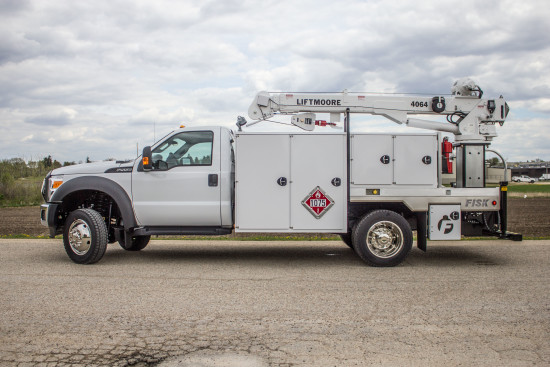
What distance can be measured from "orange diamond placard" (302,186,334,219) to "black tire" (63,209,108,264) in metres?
3.42

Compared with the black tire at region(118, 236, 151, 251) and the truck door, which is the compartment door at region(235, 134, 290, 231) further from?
the black tire at region(118, 236, 151, 251)

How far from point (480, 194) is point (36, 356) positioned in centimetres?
704

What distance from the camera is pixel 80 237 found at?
27.6 feet

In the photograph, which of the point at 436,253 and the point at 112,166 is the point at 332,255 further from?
the point at 112,166

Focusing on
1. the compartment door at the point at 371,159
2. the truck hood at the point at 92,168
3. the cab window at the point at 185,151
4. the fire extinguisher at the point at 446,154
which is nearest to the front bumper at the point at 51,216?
the truck hood at the point at 92,168

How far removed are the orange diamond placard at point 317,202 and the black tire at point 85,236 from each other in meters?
3.42

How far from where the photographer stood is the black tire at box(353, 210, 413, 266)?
8.09 meters

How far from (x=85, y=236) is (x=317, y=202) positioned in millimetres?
3920

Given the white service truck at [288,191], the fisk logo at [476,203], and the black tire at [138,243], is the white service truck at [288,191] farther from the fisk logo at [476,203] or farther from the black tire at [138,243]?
the black tire at [138,243]

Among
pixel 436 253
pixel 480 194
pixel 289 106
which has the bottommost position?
pixel 436 253

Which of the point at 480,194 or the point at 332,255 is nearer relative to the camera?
the point at 480,194

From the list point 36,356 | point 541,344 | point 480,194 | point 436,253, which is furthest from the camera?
point 436,253

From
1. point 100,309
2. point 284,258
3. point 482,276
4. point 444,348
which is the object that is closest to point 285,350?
point 444,348

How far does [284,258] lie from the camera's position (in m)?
9.31
